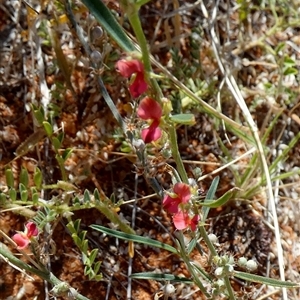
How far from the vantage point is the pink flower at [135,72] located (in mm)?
737

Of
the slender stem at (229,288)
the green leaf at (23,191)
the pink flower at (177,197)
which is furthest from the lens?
the green leaf at (23,191)

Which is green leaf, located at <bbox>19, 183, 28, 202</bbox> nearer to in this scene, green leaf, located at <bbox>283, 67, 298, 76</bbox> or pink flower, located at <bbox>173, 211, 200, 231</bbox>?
pink flower, located at <bbox>173, 211, 200, 231</bbox>

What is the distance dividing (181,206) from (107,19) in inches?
11.4

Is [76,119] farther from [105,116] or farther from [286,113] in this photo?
[286,113]

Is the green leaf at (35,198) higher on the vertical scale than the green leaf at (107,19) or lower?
lower

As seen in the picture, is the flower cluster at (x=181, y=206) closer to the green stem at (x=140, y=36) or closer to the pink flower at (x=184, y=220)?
the pink flower at (x=184, y=220)

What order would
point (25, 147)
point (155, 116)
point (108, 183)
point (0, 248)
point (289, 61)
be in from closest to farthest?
point (155, 116) → point (0, 248) → point (25, 147) → point (108, 183) → point (289, 61)

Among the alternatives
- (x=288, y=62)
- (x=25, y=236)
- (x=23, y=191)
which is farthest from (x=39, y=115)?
(x=288, y=62)

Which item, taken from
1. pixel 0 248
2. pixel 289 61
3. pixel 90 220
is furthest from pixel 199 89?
pixel 0 248

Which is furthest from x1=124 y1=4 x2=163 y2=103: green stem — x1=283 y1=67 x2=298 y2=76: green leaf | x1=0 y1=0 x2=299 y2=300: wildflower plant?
x1=283 y1=67 x2=298 y2=76: green leaf

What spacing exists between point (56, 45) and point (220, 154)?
46cm

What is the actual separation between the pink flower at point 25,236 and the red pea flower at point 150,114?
346 millimetres

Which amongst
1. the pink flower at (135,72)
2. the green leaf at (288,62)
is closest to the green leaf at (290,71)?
the green leaf at (288,62)

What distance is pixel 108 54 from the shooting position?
1.42 m
